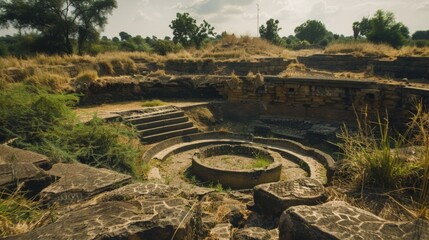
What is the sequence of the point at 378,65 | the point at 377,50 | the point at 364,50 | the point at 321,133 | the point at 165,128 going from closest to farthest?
the point at 321,133
the point at 165,128
the point at 378,65
the point at 377,50
the point at 364,50

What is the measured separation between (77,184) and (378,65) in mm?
17978

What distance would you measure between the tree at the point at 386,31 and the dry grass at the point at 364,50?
978 centimetres

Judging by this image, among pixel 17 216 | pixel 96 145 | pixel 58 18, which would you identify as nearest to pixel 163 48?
pixel 58 18

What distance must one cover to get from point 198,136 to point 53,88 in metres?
6.24

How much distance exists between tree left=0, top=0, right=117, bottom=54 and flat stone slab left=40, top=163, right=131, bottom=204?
2321 cm

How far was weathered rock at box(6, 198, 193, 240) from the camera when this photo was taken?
212cm

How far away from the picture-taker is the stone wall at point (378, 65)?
49.8 feet

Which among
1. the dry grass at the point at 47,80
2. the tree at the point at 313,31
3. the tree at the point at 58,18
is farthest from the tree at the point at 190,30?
the tree at the point at 313,31

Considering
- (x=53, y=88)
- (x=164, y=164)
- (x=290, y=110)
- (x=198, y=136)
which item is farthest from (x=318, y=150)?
(x=53, y=88)

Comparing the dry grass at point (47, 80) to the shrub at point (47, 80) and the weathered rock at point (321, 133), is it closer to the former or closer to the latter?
the shrub at point (47, 80)

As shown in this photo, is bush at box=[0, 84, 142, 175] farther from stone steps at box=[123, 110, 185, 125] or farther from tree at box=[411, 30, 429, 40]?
tree at box=[411, 30, 429, 40]

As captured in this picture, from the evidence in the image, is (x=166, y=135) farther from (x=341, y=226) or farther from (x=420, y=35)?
(x=420, y=35)

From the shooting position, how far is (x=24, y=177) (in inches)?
122

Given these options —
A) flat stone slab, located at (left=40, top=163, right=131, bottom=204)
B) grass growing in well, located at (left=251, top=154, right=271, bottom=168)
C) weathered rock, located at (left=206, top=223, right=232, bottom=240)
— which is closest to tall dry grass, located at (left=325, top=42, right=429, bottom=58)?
grass growing in well, located at (left=251, top=154, right=271, bottom=168)
